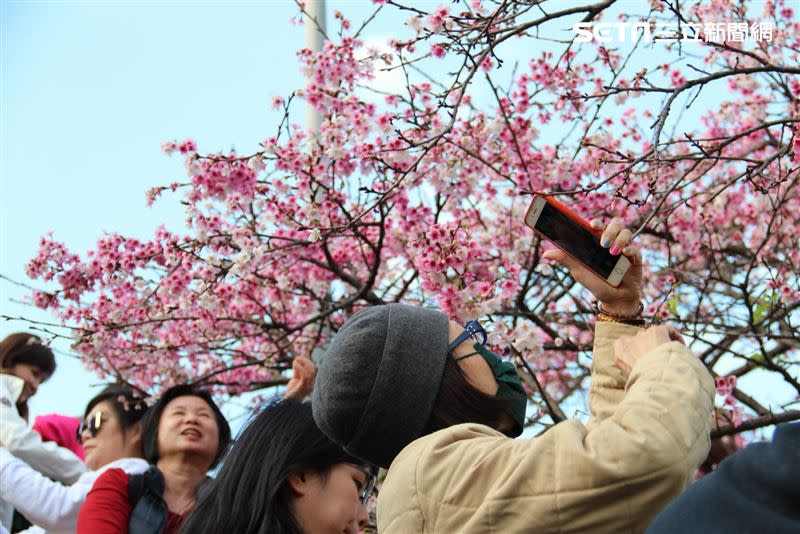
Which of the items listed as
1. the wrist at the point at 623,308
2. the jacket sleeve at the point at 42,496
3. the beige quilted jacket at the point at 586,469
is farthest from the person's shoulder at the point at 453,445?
the jacket sleeve at the point at 42,496

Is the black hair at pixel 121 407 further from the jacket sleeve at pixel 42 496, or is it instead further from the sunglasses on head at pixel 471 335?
the sunglasses on head at pixel 471 335

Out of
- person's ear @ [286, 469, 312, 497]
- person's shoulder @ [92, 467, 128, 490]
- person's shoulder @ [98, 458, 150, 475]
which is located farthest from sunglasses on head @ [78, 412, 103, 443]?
person's ear @ [286, 469, 312, 497]

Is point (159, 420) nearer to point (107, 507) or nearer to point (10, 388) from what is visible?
point (107, 507)

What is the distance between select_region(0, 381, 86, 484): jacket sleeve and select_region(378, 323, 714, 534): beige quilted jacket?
8.11ft

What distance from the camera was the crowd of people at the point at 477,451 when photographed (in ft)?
4.18

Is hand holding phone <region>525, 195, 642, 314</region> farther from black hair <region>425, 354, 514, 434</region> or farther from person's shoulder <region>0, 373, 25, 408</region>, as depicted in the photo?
person's shoulder <region>0, 373, 25, 408</region>

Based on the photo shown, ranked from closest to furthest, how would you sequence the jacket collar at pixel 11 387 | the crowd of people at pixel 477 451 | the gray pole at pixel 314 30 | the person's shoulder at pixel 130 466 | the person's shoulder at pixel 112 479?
1. the crowd of people at pixel 477 451
2. the person's shoulder at pixel 112 479
3. the person's shoulder at pixel 130 466
4. the jacket collar at pixel 11 387
5. the gray pole at pixel 314 30

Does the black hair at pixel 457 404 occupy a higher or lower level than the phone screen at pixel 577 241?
lower

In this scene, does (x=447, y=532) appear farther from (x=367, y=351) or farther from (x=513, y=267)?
(x=513, y=267)

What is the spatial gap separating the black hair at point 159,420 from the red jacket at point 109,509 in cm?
32

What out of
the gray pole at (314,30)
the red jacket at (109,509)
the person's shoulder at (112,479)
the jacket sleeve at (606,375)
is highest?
the gray pole at (314,30)

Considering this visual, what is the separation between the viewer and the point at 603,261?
5.38ft

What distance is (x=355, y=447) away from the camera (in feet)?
5.63

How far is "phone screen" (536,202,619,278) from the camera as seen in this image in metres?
1.64
